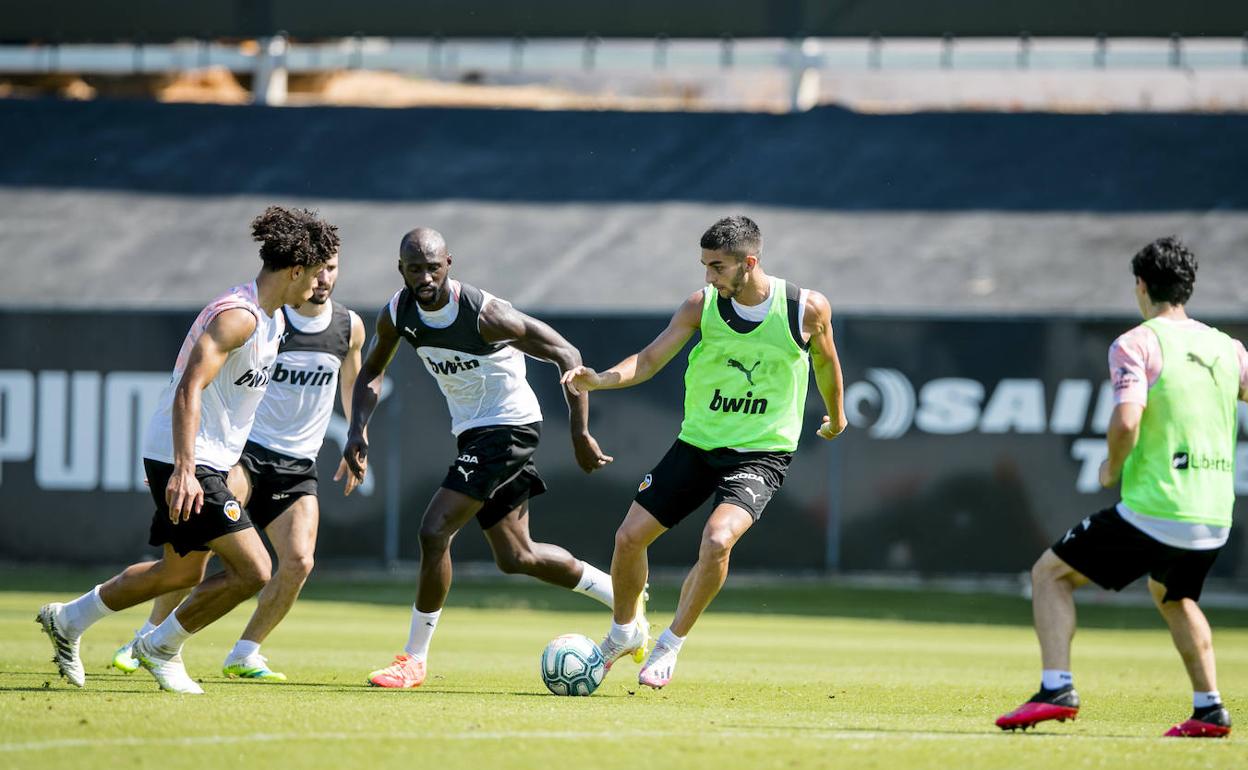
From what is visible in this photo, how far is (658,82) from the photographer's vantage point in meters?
32.4

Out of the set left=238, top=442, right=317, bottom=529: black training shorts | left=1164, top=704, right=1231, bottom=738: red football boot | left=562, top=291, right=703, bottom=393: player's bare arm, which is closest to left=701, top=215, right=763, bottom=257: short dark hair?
left=562, top=291, right=703, bottom=393: player's bare arm

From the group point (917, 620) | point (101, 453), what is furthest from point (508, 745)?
point (101, 453)

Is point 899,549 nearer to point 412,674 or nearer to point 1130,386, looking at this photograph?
point 412,674

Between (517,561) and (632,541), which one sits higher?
(632,541)

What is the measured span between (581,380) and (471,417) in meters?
1.33

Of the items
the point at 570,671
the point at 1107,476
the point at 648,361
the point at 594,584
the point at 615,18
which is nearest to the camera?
the point at 1107,476

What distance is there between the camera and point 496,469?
32.9 ft

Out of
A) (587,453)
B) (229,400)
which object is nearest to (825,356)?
(587,453)

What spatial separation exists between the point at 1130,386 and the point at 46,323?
48.5 ft

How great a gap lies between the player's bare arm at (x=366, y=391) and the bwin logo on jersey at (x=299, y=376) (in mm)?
224

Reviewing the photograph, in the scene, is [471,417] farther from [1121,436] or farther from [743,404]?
[1121,436]

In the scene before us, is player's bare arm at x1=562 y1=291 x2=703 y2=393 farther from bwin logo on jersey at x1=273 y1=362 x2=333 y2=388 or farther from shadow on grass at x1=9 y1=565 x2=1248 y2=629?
shadow on grass at x1=9 y1=565 x2=1248 y2=629

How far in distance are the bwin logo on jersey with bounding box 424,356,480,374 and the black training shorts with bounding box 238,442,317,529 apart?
102 centimetres

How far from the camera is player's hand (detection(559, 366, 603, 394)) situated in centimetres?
913
